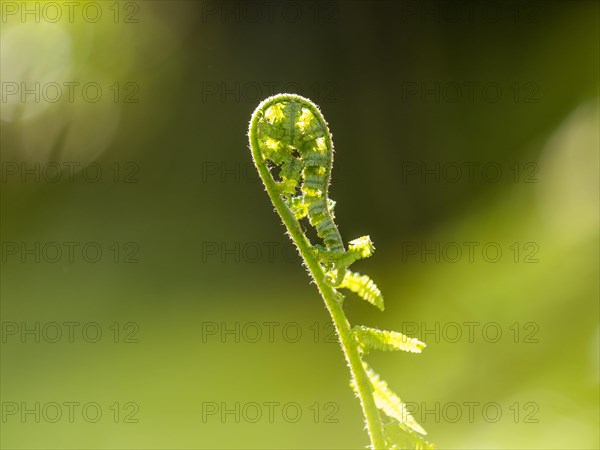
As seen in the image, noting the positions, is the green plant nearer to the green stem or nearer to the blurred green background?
the green stem

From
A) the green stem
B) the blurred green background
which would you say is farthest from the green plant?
the blurred green background

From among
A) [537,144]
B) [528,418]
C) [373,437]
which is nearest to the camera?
[373,437]

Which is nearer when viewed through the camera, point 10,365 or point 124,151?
point 10,365

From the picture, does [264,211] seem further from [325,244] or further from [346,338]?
[346,338]

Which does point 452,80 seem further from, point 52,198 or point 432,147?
point 52,198

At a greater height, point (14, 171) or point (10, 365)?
point (14, 171)

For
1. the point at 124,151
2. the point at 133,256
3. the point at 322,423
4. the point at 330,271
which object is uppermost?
the point at 124,151

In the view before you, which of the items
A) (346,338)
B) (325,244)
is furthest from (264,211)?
(346,338)

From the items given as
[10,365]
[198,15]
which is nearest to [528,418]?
[10,365]
